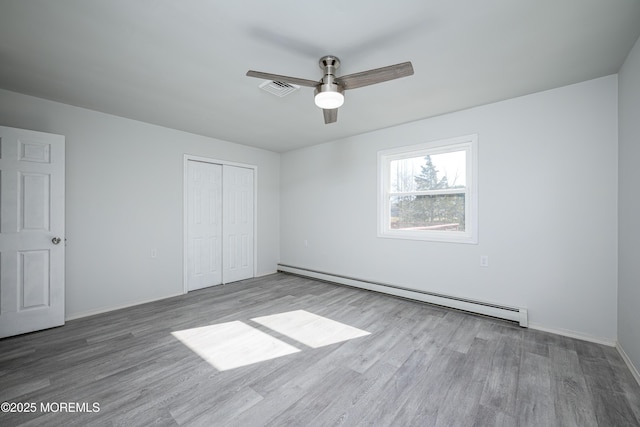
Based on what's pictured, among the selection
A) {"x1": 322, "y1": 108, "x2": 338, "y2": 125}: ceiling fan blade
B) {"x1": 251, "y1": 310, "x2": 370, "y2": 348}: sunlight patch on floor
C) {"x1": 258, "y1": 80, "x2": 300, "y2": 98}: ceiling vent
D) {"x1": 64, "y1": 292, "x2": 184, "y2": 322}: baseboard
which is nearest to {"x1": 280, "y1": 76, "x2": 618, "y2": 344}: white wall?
{"x1": 251, "y1": 310, "x2": 370, "y2": 348}: sunlight patch on floor

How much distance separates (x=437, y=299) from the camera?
136 inches

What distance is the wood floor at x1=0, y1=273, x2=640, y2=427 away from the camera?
1655mm

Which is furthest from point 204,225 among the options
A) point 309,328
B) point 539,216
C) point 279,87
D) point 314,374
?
point 539,216

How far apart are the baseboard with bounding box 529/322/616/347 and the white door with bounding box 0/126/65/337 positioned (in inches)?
203

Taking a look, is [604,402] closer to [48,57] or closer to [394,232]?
[394,232]

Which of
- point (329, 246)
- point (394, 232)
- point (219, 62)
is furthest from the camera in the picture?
point (329, 246)

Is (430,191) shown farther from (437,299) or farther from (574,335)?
(574,335)

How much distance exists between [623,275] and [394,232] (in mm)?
2285

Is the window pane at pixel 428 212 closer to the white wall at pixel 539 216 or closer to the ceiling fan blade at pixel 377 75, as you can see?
the white wall at pixel 539 216

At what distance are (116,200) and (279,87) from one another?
2678 mm

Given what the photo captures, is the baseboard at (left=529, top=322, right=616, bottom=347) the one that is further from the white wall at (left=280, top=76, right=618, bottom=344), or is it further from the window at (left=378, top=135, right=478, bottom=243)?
the window at (left=378, top=135, right=478, bottom=243)

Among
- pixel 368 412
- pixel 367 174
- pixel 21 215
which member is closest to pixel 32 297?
pixel 21 215

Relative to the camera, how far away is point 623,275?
7.57 ft

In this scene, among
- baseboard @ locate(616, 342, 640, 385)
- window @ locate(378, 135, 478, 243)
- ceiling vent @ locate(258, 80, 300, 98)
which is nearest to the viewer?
baseboard @ locate(616, 342, 640, 385)
